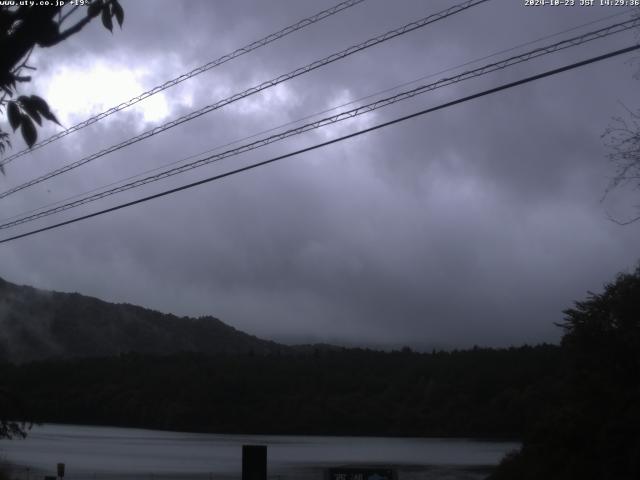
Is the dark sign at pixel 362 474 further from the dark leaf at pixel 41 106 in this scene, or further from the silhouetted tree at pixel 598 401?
the dark leaf at pixel 41 106

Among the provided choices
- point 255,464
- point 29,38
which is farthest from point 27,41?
point 255,464

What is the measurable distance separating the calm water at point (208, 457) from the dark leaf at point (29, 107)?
4098 centimetres

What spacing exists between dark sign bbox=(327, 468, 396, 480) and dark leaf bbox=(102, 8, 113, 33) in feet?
42.7

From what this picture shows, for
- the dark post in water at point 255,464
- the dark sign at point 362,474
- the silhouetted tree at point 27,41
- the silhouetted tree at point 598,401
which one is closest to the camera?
→ the silhouetted tree at point 27,41

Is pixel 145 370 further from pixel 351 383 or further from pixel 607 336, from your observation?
pixel 607 336

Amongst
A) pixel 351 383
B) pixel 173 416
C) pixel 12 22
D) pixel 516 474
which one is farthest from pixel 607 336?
pixel 173 416

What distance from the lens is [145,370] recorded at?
4641 inches

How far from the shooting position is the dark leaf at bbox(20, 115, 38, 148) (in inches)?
191

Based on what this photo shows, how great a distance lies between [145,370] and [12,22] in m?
117

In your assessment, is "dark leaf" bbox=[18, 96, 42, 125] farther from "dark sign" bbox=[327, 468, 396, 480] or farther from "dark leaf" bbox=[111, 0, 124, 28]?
"dark sign" bbox=[327, 468, 396, 480]

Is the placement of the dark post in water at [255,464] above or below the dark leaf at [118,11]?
below

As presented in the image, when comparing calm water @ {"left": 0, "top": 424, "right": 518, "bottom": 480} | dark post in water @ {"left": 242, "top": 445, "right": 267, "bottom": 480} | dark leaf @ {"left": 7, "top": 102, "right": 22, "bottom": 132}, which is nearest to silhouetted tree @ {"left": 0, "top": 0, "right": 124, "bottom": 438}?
dark leaf @ {"left": 7, "top": 102, "right": 22, "bottom": 132}

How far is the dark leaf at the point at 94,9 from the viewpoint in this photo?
5.11 meters

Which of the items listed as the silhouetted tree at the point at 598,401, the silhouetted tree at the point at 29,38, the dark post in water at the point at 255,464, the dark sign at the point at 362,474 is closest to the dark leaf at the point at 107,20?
the silhouetted tree at the point at 29,38
